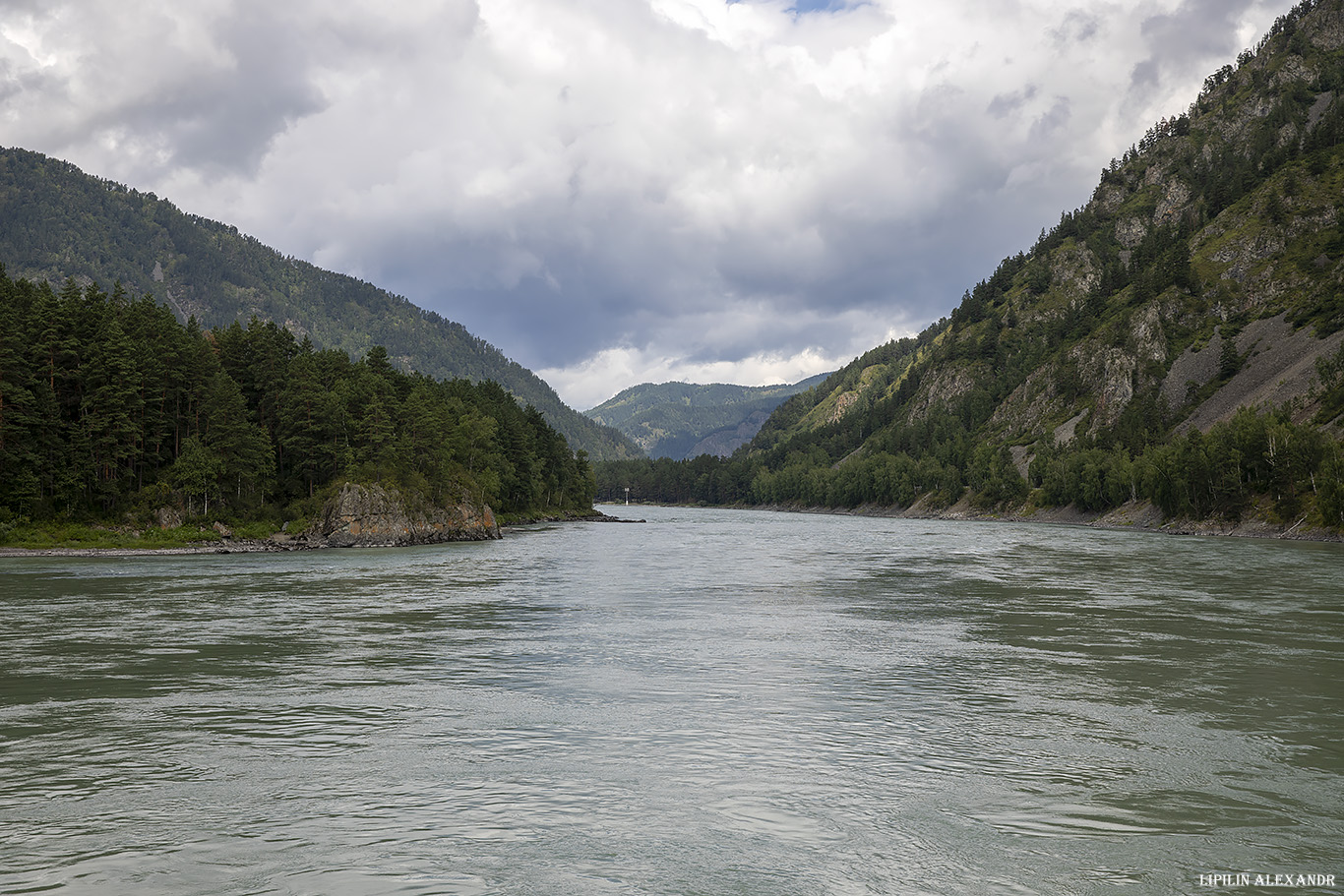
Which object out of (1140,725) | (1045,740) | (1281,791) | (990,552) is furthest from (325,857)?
(990,552)

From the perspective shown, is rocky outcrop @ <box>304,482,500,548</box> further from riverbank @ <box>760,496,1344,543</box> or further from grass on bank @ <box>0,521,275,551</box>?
riverbank @ <box>760,496,1344,543</box>

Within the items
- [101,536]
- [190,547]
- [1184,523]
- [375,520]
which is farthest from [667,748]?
[1184,523]

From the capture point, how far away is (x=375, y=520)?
107750mm

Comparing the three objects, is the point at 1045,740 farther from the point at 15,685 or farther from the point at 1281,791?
the point at 15,685

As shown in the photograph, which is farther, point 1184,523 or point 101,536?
point 1184,523

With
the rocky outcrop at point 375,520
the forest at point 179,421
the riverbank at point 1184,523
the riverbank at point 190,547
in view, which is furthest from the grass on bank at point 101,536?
the riverbank at point 1184,523

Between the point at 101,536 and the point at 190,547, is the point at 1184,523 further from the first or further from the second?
the point at 101,536

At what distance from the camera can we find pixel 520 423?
609ft

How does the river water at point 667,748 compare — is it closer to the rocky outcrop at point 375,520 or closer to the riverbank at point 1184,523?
the rocky outcrop at point 375,520

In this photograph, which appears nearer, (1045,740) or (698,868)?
(698,868)

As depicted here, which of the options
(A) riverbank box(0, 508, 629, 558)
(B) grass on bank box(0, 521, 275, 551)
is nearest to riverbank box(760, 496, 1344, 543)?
(A) riverbank box(0, 508, 629, 558)

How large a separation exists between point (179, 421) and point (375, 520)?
26.9 meters

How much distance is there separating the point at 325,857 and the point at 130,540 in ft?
296

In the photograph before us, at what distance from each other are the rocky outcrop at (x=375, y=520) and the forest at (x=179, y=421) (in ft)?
10.4
